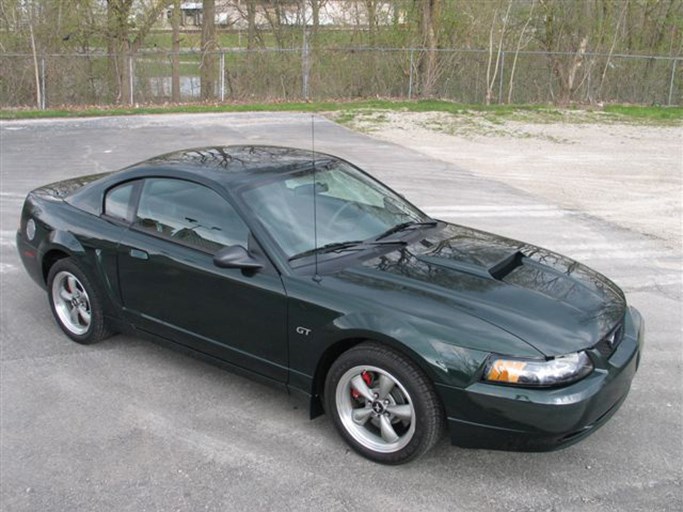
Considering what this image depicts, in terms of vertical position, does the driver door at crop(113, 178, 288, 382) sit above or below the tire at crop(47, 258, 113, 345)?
above

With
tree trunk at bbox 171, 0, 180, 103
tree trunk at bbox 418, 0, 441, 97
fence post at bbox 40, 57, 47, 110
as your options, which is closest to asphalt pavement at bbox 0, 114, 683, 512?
fence post at bbox 40, 57, 47, 110

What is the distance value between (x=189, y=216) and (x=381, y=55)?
72.0ft

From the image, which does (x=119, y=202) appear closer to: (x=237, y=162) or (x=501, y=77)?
(x=237, y=162)

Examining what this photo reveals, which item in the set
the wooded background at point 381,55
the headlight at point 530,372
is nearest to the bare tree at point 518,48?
the wooded background at point 381,55

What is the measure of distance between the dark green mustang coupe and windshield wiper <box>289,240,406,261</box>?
0.04 feet

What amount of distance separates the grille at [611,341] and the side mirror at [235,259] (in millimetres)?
1821

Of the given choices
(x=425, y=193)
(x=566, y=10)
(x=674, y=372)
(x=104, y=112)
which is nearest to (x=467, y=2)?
(x=566, y=10)

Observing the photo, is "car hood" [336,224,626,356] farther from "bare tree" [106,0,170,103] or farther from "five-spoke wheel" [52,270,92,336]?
"bare tree" [106,0,170,103]

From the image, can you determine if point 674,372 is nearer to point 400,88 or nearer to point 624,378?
point 624,378

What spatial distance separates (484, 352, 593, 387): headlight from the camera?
3.00 meters

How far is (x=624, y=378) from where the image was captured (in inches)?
130

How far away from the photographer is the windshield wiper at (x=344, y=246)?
3.75 metres

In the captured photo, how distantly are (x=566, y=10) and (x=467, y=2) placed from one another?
3.75 metres

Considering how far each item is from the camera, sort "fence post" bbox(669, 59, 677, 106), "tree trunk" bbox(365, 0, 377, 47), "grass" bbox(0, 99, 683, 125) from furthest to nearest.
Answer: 1. "tree trunk" bbox(365, 0, 377, 47)
2. "fence post" bbox(669, 59, 677, 106)
3. "grass" bbox(0, 99, 683, 125)
